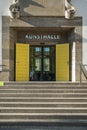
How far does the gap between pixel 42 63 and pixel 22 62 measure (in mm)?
1665

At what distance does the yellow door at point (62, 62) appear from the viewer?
17812 millimetres

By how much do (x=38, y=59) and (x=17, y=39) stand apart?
1.78 m

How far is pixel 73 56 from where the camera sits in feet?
56.5

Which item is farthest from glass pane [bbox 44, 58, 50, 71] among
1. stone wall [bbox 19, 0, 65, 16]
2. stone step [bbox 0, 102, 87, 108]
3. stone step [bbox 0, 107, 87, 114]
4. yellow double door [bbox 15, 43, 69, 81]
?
stone step [bbox 0, 107, 87, 114]

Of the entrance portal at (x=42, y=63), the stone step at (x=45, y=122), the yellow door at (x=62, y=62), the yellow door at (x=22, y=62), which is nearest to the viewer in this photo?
the stone step at (x=45, y=122)

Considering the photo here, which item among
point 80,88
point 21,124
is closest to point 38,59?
point 80,88

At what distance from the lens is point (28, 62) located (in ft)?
59.0

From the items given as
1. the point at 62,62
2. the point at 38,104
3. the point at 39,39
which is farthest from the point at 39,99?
the point at 39,39

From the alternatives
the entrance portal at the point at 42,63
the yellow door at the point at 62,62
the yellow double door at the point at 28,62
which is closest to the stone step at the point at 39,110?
the yellow double door at the point at 28,62

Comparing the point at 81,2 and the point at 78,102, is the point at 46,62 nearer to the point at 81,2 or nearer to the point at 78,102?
the point at 81,2

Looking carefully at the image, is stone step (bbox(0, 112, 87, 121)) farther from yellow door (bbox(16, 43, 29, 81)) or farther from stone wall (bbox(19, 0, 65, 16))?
stone wall (bbox(19, 0, 65, 16))

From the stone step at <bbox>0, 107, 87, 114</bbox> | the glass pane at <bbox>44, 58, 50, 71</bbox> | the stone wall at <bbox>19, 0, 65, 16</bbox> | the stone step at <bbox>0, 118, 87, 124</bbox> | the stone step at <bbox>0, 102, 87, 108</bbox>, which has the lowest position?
the stone step at <bbox>0, 118, 87, 124</bbox>

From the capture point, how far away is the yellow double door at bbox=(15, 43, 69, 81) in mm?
17703

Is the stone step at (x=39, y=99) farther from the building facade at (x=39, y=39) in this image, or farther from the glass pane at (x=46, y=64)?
the glass pane at (x=46, y=64)
